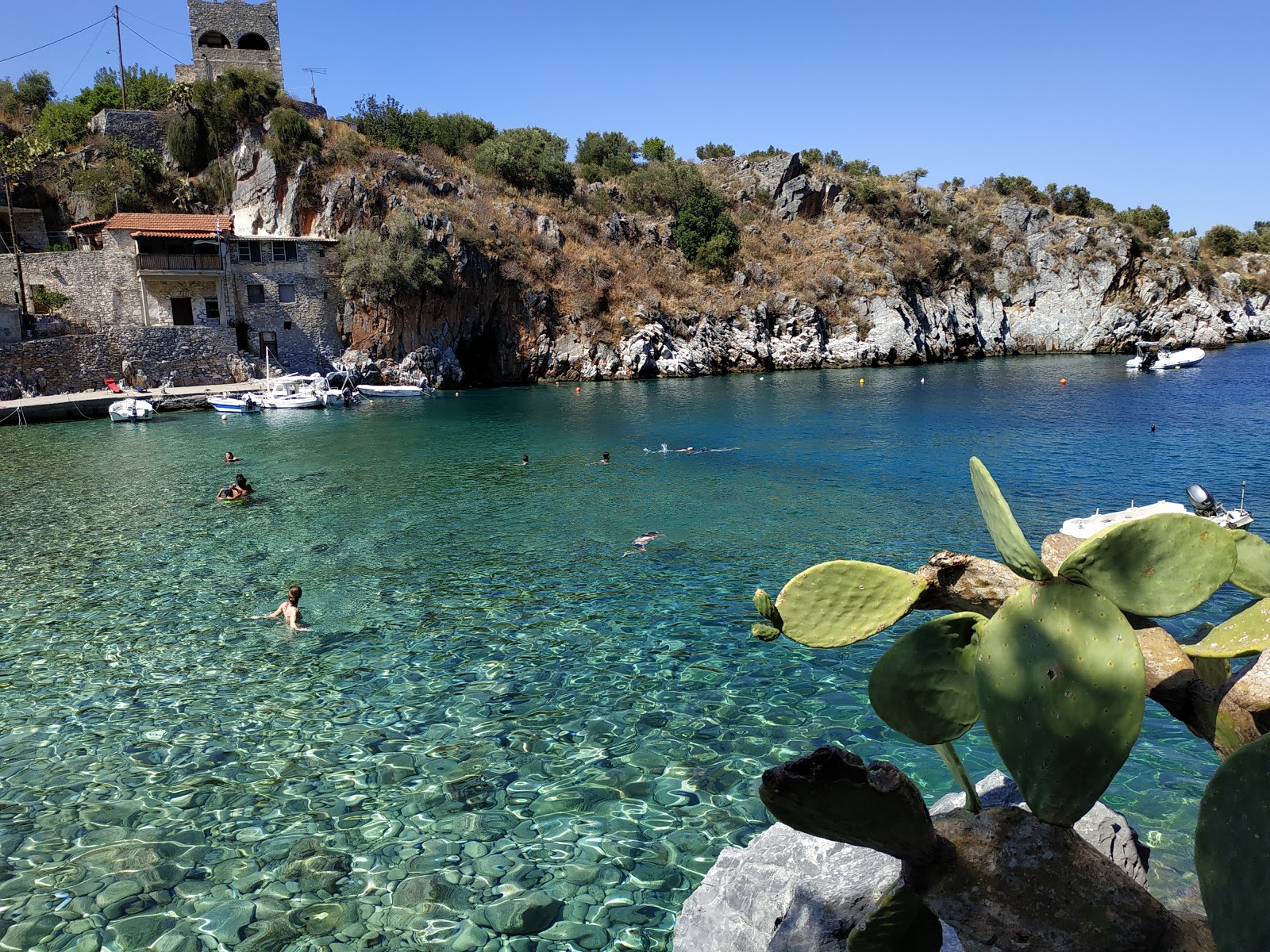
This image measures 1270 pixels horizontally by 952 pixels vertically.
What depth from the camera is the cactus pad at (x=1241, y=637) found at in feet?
10.8

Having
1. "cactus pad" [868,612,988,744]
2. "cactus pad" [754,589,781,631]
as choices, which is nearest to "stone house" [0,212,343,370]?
"cactus pad" [754,589,781,631]

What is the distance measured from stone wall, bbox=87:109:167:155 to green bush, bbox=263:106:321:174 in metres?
9.42

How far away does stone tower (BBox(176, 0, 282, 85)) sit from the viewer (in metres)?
62.2

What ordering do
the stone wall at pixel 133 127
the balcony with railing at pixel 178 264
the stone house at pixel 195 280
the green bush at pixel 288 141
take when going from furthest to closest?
1. the stone wall at pixel 133 127
2. the green bush at pixel 288 141
3. the balcony with railing at pixel 178 264
4. the stone house at pixel 195 280

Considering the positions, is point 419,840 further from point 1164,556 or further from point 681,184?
point 681,184

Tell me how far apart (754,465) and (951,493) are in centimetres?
706

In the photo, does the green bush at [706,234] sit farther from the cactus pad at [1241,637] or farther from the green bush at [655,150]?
the cactus pad at [1241,637]

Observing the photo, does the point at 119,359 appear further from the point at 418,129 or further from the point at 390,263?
the point at 418,129

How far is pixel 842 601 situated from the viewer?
374 centimetres

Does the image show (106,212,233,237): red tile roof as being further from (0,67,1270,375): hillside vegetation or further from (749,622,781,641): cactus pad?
(749,622,781,641): cactus pad

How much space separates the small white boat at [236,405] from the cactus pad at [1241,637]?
4699 cm

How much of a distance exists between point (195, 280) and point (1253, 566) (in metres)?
58.6

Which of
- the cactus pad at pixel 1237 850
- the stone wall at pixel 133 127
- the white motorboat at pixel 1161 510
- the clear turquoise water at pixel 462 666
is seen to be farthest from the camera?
the stone wall at pixel 133 127

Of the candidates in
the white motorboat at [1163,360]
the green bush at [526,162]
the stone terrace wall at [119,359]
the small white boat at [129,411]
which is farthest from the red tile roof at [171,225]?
the white motorboat at [1163,360]
